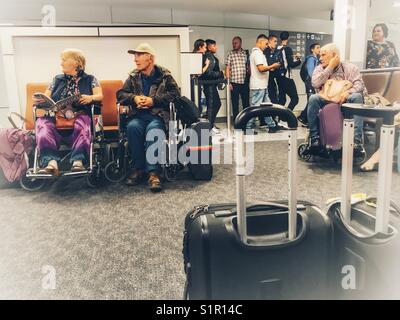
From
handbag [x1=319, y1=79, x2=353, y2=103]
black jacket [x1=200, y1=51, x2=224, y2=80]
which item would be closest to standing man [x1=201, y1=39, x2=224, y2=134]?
black jacket [x1=200, y1=51, x2=224, y2=80]

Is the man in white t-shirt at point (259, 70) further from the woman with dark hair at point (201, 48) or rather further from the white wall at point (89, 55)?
the white wall at point (89, 55)

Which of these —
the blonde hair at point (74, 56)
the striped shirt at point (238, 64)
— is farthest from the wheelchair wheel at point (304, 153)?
the striped shirt at point (238, 64)

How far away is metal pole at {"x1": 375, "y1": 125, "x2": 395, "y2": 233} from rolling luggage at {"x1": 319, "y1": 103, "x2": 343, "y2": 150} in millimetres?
1939

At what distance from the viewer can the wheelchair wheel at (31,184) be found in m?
2.66

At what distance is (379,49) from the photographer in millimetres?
3820

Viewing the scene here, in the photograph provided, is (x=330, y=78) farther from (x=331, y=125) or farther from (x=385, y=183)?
(x=385, y=183)

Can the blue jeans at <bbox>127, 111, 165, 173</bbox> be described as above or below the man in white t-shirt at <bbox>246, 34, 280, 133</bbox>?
below

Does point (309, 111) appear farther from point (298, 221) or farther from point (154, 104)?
point (298, 221)

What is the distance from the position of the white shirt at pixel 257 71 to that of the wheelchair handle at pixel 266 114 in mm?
3953

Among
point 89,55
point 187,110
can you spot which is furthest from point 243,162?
point 89,55

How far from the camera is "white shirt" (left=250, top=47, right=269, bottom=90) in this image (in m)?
4.78

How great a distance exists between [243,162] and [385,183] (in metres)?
0.36

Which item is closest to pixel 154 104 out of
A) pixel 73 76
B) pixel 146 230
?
pixel 73 76

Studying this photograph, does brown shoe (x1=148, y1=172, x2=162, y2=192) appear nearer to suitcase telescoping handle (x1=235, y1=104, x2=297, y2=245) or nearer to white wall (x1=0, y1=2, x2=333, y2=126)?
suitcase telescoping handle (x1=235, y1=104, x2=297, y2=245)
